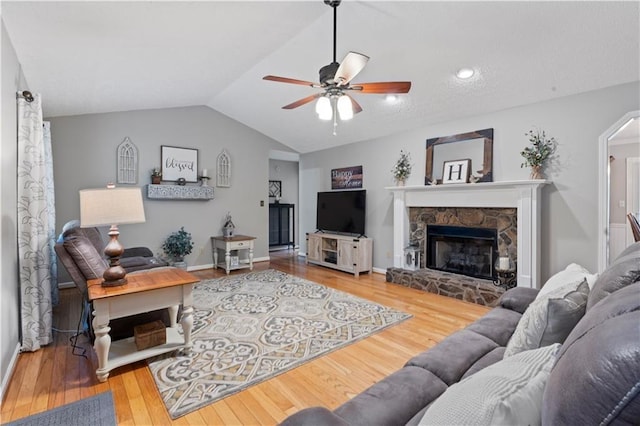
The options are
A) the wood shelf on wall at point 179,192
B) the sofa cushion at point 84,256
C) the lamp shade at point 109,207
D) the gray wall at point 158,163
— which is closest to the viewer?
the lamp shade at point 109,207

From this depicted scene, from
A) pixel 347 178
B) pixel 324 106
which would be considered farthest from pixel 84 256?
pixel 347 178

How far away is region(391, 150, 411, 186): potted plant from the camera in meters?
4.96

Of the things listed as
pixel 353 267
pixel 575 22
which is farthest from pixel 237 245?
pixel 575 22

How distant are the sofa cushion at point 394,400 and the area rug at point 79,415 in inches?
59.8

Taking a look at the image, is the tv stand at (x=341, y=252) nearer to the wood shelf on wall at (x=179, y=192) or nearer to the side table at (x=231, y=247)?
the side table at (x=231, y=247)

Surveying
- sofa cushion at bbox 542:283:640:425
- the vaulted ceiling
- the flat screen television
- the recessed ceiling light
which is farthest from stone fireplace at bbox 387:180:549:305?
sofa cushion at bbox 542:283:640:425

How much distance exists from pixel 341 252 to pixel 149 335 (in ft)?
11.9

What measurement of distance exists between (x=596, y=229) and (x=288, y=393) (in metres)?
3.61

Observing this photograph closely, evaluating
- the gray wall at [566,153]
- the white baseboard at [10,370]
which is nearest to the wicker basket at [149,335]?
the white baseboard at [10,370]

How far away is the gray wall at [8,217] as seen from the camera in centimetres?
210

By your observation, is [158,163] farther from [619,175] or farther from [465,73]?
[619,175]

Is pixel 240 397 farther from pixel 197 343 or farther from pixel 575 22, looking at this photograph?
pixel 575 22

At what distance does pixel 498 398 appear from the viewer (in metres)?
0.65

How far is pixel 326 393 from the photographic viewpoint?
6.72 ft
